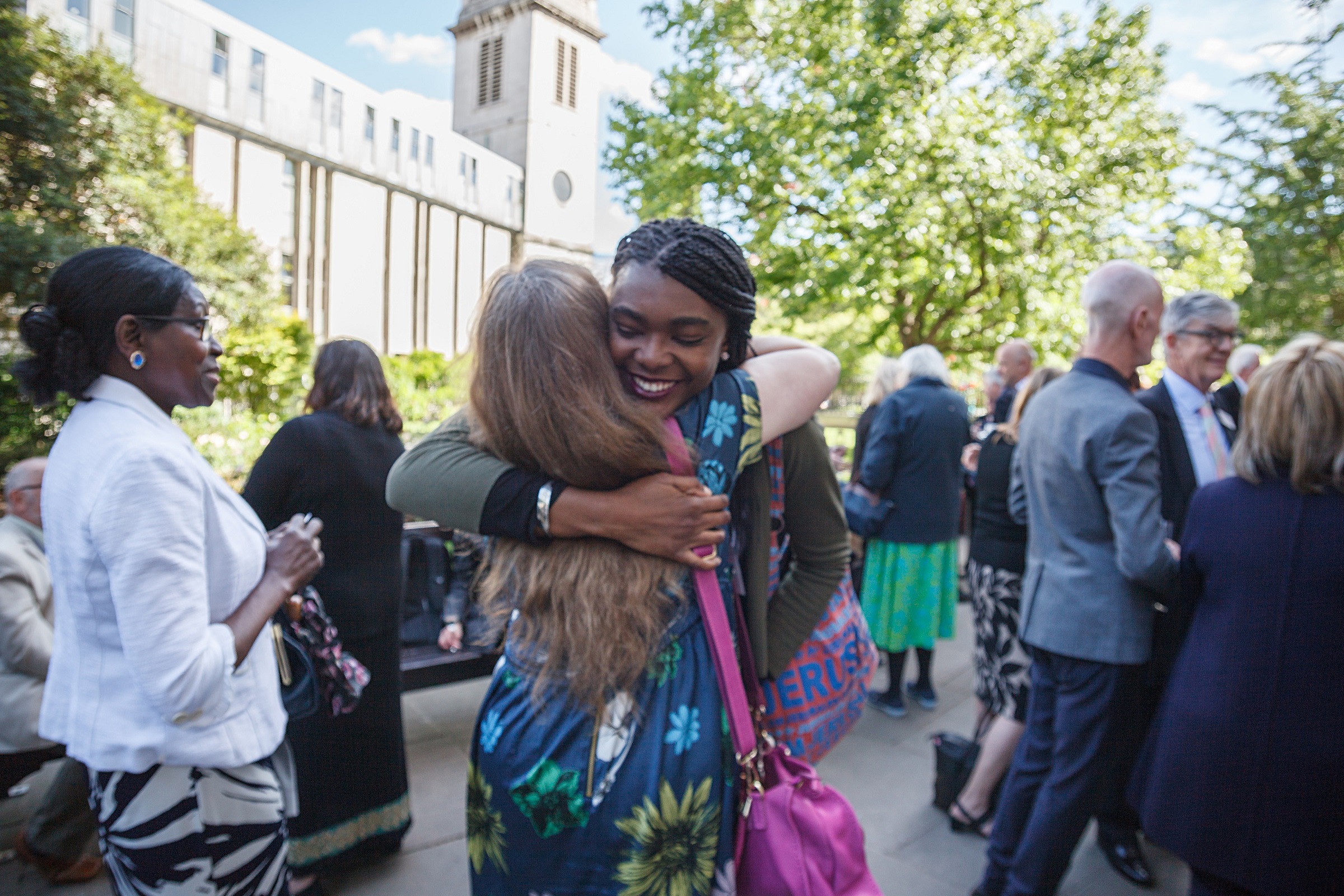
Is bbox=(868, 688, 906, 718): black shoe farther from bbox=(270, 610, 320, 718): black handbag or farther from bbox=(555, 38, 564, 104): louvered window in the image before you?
bbox=(555, 38, 564, 104): louvered window

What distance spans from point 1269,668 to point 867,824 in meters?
2.02

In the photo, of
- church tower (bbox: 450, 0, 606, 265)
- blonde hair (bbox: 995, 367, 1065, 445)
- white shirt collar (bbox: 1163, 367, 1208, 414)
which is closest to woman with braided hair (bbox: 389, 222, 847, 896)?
white shirt collar (bbox: 1163, 367, 1208, 414)

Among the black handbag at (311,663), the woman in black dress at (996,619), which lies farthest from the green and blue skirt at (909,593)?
the black handbag at (311,663)

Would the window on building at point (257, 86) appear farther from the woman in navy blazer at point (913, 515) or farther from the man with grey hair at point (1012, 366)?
the woman in navy blazer at point (913, 515)

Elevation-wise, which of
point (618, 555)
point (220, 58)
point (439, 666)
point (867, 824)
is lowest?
point (867, 824)

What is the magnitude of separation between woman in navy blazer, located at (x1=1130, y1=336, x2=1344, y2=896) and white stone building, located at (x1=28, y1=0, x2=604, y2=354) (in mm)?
17217

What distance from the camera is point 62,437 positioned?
1.53 metres

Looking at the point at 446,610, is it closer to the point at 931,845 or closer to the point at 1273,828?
the point at 931,845

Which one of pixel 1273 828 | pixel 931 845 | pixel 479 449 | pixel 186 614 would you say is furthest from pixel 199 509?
pixel 931 845

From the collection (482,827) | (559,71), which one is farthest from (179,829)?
(559,71)

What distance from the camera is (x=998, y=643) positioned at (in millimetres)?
3688

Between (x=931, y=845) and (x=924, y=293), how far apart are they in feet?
33.5

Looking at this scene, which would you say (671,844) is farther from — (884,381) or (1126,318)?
(884,381)

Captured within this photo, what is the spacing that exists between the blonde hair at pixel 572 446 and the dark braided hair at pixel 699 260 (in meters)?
0.10
